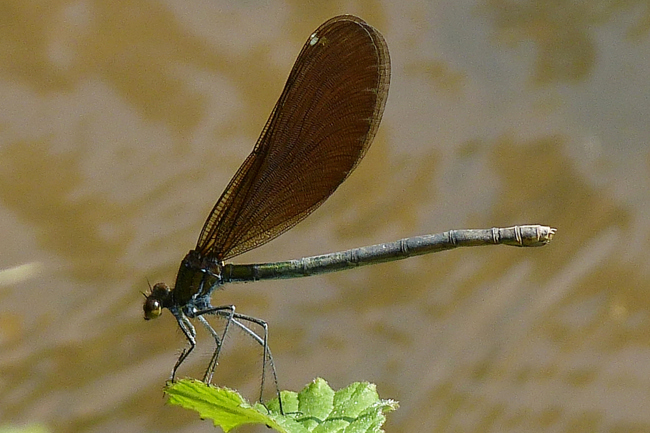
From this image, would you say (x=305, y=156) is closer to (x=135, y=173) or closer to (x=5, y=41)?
(x=135, y=173)

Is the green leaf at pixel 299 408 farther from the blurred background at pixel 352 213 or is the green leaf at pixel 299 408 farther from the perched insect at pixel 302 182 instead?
the blurred background at pixel 352 213

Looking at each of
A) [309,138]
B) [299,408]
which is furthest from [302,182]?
[299,408]

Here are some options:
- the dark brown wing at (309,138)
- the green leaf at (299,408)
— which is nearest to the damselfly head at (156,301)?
the dark brown wing at (309,138)

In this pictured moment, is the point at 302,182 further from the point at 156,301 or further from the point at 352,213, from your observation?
the point at 352,213

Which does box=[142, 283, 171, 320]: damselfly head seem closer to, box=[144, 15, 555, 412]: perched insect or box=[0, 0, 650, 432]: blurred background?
box=[144, 15, 555, 412]: perched insect

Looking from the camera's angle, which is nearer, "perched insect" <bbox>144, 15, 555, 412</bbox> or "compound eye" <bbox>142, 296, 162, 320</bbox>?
"perched insect" <bbox>144, 15, 555, 412</bbox>

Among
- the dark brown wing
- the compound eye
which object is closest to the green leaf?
the compound eye

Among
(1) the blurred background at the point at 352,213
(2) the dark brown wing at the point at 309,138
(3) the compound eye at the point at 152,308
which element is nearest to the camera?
(2) the dark brown wing at the point at 309,138
